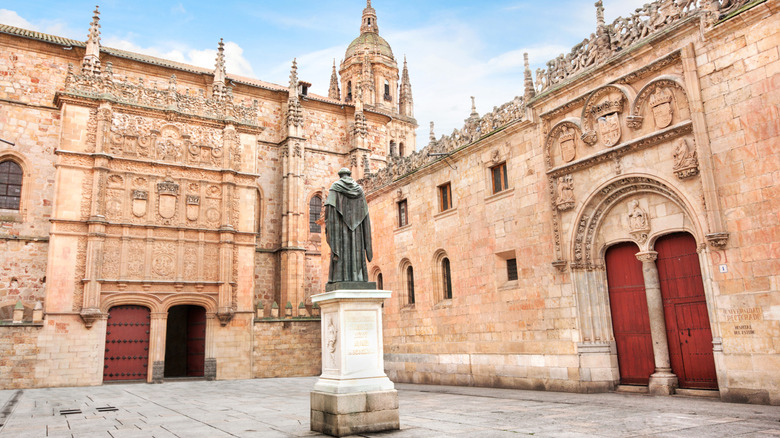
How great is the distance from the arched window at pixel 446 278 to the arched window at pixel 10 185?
2054 cm

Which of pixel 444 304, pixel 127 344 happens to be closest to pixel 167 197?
pixel 127 344

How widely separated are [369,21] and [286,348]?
127 ft

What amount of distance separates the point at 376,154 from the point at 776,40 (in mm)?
29761

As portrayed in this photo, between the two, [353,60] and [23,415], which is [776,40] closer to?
[23,415]

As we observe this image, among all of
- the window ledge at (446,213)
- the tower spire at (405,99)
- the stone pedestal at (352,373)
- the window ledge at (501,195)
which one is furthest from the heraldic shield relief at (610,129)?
the tower spire at (405,99)

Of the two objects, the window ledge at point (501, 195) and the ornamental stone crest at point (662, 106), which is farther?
the window ledge at point (501, 195)

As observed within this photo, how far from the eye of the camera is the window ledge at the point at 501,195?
15.2 meters

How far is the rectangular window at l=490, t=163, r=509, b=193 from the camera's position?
15688 mm

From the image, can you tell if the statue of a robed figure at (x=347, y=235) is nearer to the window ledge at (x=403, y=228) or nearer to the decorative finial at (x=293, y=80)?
the window ledge at (x=403, y=228)

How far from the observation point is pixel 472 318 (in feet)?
53.4

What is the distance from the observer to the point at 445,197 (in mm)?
18344

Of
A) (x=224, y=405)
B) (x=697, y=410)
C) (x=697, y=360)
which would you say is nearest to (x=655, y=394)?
(x=697, y=360)

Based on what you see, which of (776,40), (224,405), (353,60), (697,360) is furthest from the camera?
(353,60)

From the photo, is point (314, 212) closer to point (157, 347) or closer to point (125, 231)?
point (125, 231)
